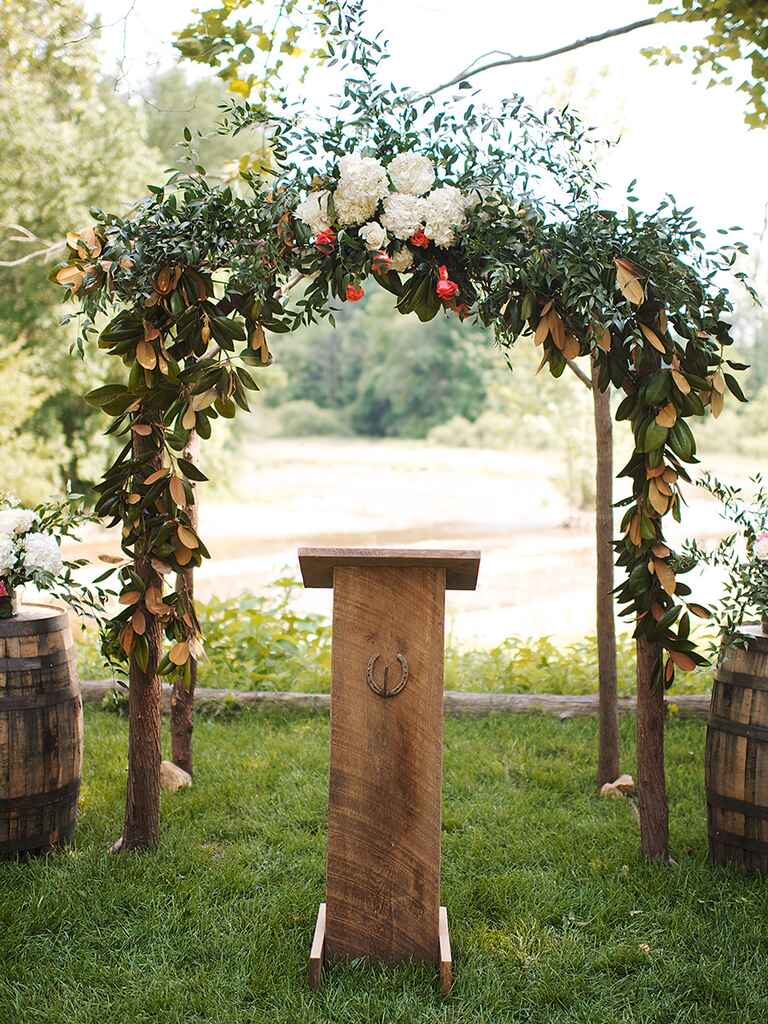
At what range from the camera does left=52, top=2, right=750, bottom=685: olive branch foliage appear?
304cm

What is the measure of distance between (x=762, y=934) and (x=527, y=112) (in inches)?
104

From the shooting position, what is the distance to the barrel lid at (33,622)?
3.32 meters

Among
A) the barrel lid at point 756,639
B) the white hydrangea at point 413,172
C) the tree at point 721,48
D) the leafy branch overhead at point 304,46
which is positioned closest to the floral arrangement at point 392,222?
the white hydrangea at point 413,172

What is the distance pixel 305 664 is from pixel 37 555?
8.56 feet

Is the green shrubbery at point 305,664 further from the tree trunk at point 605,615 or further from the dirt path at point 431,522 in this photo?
the tree trunk at point 605,615

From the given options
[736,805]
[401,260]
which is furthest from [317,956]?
[401,260]

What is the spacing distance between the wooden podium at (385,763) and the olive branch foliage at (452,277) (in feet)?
2.83

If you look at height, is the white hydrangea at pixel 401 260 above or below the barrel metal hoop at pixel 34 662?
above

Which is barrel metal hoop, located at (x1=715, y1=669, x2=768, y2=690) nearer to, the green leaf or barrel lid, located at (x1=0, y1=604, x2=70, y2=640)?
the green leaf

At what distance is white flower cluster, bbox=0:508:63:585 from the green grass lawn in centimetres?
98

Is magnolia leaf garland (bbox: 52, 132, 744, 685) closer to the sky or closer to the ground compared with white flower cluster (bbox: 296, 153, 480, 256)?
closer to the ground

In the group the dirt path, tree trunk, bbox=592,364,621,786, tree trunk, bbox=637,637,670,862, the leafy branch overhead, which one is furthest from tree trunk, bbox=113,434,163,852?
the dirt path

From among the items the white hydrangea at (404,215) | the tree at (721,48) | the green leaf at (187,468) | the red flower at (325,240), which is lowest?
the green leaf at (187,468)

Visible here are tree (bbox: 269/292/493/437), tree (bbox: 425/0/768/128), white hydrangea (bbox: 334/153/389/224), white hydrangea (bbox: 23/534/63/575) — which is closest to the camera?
white hydrangea (bbox: 334/153/389/224)
